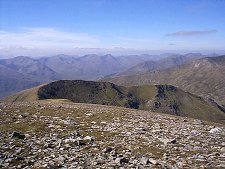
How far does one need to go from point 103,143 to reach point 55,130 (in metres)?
5.78

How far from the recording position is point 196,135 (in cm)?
2408

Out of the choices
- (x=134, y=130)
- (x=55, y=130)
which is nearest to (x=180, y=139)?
(x=134, y=130)

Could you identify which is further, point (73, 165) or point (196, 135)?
point (196, 135)

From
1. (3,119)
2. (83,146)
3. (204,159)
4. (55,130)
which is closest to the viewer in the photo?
(204,159)

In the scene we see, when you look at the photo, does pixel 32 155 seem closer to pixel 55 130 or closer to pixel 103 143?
pixel 103 143

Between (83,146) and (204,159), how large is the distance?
24.7 feet

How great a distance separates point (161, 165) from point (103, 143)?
18.7ft

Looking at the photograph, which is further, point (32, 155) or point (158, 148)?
point (158, 148)

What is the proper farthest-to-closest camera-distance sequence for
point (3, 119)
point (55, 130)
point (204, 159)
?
point (3, 119), point (55, 130), point (204, 159)

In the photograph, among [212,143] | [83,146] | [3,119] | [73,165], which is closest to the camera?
[73,165]

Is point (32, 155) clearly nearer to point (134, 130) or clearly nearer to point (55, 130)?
point (55, 130)

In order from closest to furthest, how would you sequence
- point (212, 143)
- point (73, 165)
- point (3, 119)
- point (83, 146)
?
point (73, 165), point (83, 146), point (212, 143), point (3, 119)

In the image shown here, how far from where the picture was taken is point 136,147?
A: 19.0 metres

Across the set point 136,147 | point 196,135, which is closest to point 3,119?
point 136,147
